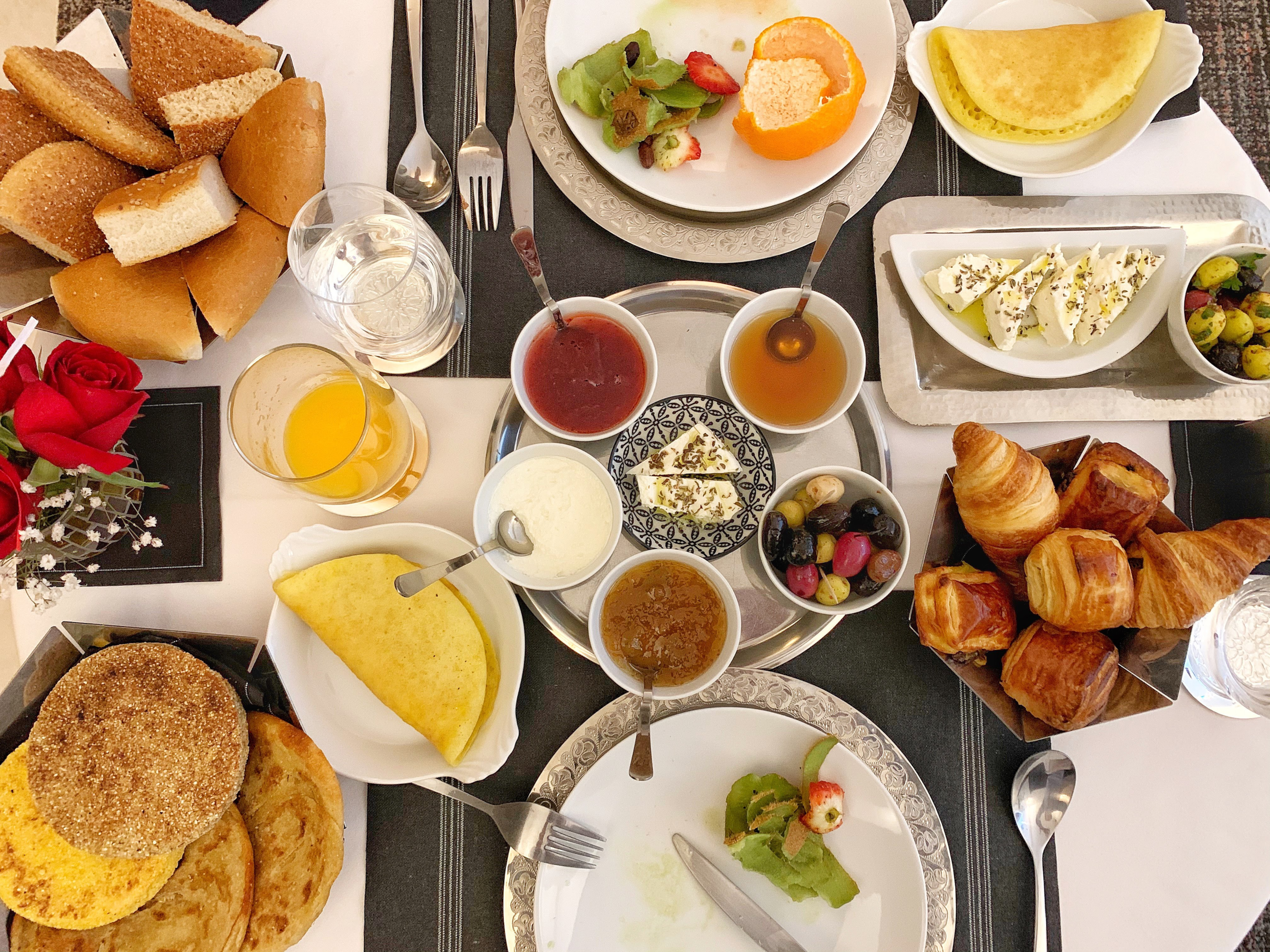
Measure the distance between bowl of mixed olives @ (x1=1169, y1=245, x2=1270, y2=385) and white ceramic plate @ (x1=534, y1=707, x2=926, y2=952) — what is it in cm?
104

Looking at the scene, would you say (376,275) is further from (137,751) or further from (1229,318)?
(1229,318)

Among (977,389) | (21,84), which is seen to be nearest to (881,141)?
(977,389)

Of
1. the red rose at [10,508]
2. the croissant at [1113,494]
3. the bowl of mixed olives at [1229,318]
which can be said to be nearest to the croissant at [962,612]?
the croissant at [1113,494]

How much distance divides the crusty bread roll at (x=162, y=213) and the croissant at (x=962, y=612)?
4.67ft

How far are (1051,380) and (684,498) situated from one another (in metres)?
0.82

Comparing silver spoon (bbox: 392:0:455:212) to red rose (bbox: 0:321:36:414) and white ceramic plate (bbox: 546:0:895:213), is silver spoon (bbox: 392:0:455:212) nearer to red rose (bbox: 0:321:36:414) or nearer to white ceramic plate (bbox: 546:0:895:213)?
white ceramic plate (bbox: 546:0:895:213)

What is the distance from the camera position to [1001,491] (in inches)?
45.0

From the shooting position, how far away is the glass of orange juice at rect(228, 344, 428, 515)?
1189 mm

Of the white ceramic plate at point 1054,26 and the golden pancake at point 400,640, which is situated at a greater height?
the white ceramic plate at point 1054,26

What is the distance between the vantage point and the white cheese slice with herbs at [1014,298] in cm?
136

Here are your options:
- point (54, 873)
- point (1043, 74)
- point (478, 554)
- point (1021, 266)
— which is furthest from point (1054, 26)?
point (54, 873)

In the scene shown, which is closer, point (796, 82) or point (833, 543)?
point (833, 543)

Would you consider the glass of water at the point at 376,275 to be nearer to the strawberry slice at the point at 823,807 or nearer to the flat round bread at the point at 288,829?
the flat round bread at the point at 288,829

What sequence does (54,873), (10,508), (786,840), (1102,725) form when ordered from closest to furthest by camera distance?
(10,508) → (54,873) → (786,840) → (1102,725)
